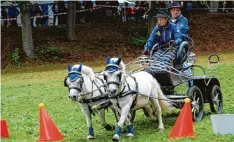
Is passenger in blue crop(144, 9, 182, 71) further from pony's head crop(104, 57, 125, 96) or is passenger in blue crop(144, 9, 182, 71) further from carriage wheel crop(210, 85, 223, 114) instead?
pony's head crop(104, 57, 125, 96)

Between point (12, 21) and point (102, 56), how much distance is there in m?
6.83

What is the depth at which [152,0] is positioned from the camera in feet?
92.1

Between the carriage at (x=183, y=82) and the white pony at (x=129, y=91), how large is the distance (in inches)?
12.4

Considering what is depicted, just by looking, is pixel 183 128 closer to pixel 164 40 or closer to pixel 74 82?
pixel 74 82

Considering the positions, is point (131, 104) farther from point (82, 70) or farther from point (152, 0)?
point (152, 0)

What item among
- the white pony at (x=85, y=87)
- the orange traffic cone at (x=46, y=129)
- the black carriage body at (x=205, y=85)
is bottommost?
the orange traffic cone at (x=46, y=129)

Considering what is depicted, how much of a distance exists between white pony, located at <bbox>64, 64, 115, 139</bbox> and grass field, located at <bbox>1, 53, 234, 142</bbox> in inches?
27.8

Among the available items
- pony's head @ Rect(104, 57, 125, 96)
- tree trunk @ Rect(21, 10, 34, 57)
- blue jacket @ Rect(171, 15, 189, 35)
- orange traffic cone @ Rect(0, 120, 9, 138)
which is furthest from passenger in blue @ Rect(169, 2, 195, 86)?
tree trunk @ Rect(21, 10, 34, 57)

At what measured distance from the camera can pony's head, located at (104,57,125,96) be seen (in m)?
9.09

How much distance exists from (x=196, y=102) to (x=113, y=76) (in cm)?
Answer: 261

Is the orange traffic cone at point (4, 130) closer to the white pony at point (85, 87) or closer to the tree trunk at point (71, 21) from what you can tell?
the white pony at point (85, 87)

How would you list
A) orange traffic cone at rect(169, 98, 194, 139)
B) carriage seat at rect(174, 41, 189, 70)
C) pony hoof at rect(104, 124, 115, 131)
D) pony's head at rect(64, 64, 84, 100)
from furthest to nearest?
carriage seat at rect(174, 41, 189, 70) < pony hoof at rect(104, 124, 115, 131) < orange traffic cone at rect(169, 98, 194, 139) < pony's head at rect(64, 64, 84, 100)

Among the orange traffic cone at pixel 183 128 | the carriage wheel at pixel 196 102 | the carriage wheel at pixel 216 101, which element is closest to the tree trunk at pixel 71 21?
the carriage wheel at pixel 216 101

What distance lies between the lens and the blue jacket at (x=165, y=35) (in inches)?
432
